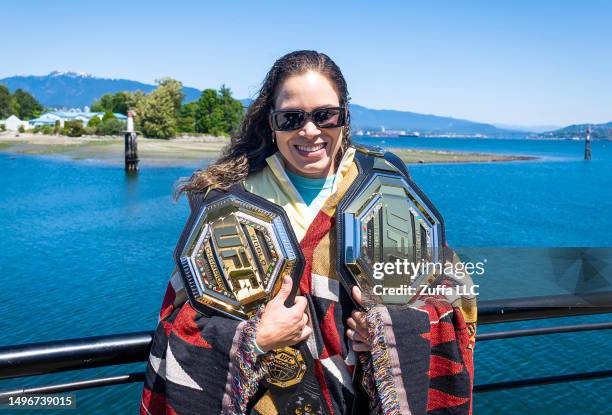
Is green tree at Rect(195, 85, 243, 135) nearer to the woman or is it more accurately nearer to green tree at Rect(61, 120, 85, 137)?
green tree at Rect(61, 120, 85, 137)

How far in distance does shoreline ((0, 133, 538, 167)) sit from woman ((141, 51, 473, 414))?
48.6 meters

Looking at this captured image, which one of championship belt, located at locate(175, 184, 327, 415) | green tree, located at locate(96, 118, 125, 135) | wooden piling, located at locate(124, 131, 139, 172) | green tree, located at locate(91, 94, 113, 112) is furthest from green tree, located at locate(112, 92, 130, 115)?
championship belt, located at locate(175, 184, 327, 415)

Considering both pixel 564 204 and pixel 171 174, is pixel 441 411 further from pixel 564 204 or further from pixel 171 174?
pixel 171 174

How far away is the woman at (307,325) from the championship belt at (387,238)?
68 millimetres

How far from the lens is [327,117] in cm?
193

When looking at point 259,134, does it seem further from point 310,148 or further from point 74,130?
point 74,130

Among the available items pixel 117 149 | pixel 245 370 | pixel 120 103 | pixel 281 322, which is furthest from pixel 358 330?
pixel 120 103

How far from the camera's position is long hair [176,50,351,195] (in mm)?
1934

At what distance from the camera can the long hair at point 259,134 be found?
1934mm

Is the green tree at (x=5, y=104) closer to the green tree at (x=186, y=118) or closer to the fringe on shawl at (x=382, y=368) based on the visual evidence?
the green tree at (x=186, y=118)

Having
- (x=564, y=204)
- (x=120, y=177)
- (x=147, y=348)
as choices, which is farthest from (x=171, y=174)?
(x=147, y=348)

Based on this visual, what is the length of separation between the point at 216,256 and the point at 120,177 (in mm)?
41693

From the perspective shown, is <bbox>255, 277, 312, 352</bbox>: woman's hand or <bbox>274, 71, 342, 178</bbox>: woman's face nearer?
<bbox>255, 277, 312, 352</bbox>: woman's hand

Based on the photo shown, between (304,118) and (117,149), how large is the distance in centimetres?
6753
